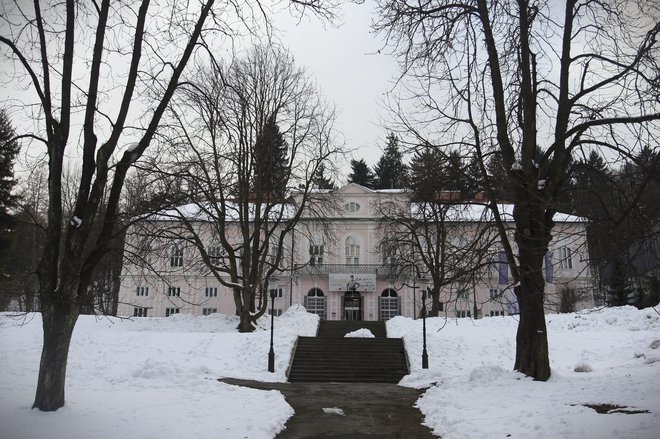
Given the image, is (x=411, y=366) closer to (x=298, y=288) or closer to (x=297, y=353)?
(x=297, y=353)

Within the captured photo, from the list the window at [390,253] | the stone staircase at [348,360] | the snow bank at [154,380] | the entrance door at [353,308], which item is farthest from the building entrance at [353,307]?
the stone staircase at [348,360]

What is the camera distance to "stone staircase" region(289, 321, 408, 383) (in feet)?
71.1

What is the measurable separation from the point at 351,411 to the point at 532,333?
17.8ft

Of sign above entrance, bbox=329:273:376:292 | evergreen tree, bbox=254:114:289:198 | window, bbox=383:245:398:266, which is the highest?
evergreen tree, bbox=254:114:289:198

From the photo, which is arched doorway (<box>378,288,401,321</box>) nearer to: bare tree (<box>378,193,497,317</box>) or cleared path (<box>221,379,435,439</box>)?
bare tree (<box>378,193,497,317</box>)

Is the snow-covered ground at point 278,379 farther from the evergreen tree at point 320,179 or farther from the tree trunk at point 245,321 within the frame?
the evergreen tree at point 320,179

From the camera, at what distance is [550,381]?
13.4 meters

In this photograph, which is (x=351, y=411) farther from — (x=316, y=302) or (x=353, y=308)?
(x=316, y=302)

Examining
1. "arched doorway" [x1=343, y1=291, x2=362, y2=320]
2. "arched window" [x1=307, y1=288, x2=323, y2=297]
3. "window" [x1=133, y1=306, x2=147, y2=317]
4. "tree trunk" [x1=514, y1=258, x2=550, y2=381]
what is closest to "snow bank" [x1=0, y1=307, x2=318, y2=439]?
"tree trunk" [x1=514, y1=258, x2=550, y2=381]

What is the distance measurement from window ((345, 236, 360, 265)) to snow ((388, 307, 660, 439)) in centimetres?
1962

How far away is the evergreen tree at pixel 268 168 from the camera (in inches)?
1134

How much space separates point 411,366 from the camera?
22547 mm

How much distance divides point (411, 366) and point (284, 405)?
11007 mm

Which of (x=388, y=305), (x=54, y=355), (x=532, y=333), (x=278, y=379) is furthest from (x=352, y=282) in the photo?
(x=54, y=355)
